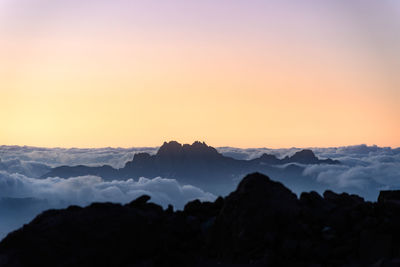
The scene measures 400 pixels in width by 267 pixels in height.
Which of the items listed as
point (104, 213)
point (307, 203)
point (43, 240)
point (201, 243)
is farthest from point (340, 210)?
point (43, 240)

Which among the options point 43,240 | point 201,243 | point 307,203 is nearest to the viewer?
point 43,240

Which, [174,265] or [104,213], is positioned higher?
[104,213]

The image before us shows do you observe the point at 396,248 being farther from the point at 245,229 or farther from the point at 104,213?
the point at 104,213

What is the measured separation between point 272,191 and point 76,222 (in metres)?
12.8

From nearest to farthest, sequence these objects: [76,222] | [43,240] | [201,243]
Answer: [43,240]
[76,222]
[201,243]

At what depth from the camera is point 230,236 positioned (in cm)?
2897

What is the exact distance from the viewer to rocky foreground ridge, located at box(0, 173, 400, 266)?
2548 cm

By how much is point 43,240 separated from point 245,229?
1179cm

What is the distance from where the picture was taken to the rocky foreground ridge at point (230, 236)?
83.6 ft

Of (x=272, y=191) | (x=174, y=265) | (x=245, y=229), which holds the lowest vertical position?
(x=174, y=265)

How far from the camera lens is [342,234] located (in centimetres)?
2791

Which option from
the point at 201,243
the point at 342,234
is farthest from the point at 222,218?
the point at 342,234

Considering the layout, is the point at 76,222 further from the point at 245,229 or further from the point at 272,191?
the point at 272,191

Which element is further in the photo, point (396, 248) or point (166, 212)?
point (166, 212)
